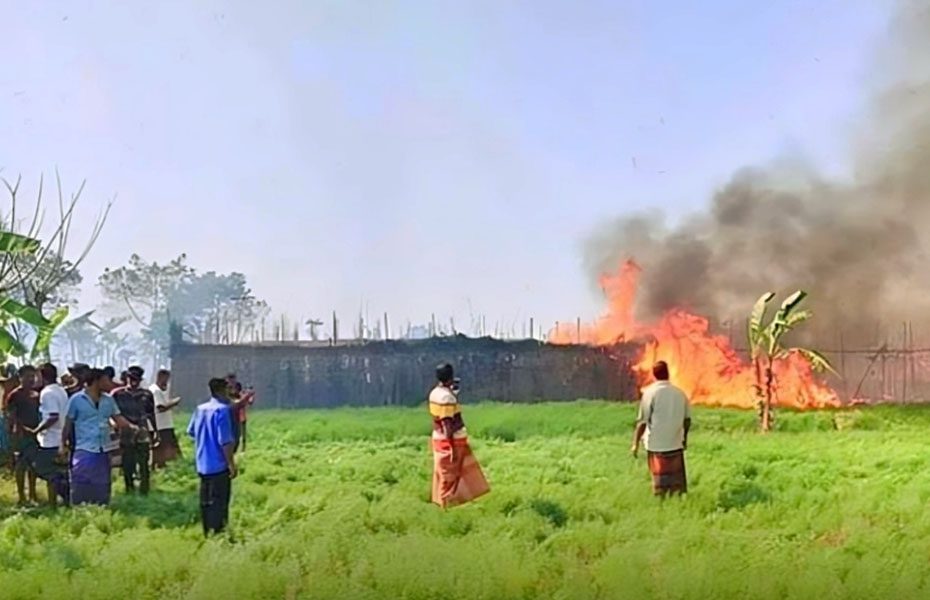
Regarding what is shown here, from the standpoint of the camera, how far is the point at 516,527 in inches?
278

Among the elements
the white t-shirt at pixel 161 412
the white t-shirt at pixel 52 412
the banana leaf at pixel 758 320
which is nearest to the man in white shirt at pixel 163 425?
the white t-shirt at pixel 161 412

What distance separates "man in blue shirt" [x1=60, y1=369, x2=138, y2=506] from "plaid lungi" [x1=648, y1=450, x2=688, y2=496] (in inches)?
155

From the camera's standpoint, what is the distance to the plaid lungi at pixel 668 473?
760cm

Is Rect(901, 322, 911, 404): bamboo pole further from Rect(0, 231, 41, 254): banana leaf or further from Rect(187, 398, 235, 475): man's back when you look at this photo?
Rect(0, 231, 41, 254): banana leaf

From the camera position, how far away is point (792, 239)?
15.0 meters

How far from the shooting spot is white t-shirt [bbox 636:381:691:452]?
7523mm

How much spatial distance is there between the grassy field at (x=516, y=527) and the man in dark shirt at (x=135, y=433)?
0.77ft

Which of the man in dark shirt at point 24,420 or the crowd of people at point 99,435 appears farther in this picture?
the man in dark shirt at point 24,420

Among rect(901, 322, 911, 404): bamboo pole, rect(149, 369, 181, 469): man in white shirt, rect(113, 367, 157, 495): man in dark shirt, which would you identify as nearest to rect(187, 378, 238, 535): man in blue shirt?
rect(113, 367, 157, 495): man in dark shirt

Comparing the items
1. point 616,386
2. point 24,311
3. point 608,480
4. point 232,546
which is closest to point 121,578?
point 232,546

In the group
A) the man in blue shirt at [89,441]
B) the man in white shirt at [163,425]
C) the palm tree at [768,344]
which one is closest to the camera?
the man in blue shirt at [89,441]

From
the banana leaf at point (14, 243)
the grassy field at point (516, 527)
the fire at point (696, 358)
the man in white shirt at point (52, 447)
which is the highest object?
the banana leaf at point (14, 243)

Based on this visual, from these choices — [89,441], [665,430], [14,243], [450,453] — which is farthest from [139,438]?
[665,430]

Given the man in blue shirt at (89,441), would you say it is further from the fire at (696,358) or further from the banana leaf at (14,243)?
the fire at (696,358)
